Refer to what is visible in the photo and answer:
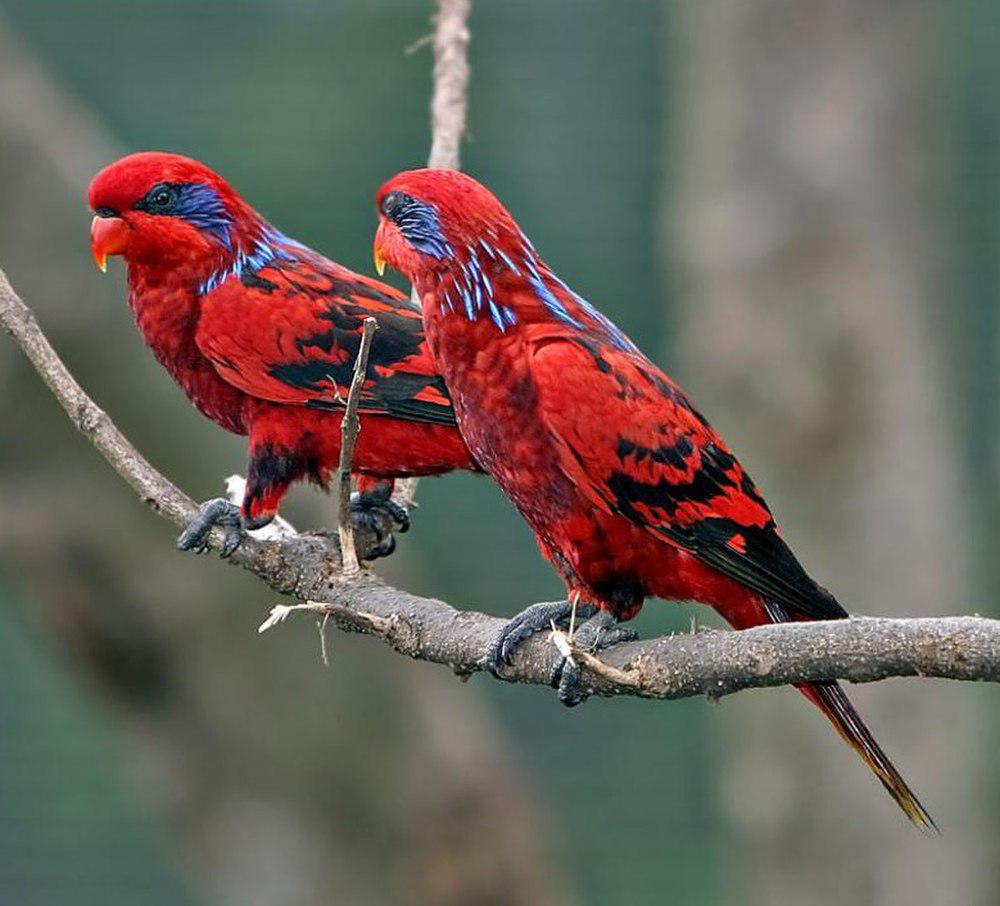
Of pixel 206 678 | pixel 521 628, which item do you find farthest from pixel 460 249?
pixel 206 678

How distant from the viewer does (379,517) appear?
3.02m

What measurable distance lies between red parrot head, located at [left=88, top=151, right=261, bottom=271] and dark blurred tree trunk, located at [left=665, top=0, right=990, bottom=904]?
187 inches

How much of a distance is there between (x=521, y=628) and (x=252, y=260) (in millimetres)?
802

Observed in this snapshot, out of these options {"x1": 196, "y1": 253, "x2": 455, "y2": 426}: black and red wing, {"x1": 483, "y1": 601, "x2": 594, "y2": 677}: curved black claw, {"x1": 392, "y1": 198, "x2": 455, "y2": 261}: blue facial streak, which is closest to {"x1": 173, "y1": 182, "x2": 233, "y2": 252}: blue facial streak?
{"x1": 196, "y1": 253, "x2": 455, "y2": 426}: black and red wing

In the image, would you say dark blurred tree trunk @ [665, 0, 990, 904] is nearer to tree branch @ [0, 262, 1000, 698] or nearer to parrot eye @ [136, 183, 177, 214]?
tree branch @ [0, 262, 1000, 698]

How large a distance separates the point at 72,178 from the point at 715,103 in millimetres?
3013

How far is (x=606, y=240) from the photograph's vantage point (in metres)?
10.5

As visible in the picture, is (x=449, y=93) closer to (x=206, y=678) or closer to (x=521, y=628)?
(x=521, y=628)

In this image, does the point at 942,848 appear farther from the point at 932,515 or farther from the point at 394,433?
the point at 394,433

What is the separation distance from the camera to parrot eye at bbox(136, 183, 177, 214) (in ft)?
8.39

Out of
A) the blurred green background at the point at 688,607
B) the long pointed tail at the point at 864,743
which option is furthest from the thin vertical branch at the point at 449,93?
the blurred green background at the point at 688,607

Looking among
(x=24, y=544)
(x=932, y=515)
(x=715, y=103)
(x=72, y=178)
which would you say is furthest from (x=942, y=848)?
(x=72, y=178)

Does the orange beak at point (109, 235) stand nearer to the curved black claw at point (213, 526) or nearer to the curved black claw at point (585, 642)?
the curved black claw at point (213, 526)

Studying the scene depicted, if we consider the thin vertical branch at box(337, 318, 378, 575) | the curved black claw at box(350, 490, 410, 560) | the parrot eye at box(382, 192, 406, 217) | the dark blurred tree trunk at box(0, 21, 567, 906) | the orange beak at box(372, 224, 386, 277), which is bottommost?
the thin vertical branch at box(337, 318, 378, 575)
